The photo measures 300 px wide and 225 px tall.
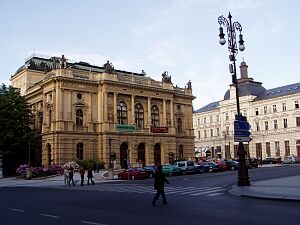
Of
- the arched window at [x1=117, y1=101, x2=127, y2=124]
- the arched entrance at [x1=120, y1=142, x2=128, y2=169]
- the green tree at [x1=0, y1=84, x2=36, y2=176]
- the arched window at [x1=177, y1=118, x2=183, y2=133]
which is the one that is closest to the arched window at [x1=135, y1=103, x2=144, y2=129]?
the arched window at [x1=117, y1=101, x2=127, y2=124]

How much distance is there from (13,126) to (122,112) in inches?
663

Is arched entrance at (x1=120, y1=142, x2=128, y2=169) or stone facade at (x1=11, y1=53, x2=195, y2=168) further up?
stone facade at (x1=11, y1=53, x2=195, y2=168)

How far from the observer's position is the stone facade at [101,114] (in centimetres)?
5738

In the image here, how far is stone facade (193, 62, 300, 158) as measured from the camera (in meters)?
84.5

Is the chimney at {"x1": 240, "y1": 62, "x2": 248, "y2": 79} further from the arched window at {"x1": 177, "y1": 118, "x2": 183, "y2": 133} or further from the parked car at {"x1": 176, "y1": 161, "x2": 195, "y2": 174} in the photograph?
the parked car at {"x1": 176, "y1": 161, "x2": 195, "y2": 174}

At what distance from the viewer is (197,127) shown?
358 ft

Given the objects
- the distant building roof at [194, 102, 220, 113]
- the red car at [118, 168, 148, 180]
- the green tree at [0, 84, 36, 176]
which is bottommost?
the red car at [118, 168, 148, 180]

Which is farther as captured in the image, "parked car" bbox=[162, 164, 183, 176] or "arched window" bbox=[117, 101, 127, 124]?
"arched window" bbox=[117, 101, 127, 124]

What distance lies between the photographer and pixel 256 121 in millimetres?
92375

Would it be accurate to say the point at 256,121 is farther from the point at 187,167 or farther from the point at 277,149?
the point at 187,167

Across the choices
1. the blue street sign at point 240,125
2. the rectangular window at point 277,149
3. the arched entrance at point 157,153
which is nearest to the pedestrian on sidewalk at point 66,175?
the blue street sign at point 240,125

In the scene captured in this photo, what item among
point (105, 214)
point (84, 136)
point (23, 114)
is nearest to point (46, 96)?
point (23, 114)

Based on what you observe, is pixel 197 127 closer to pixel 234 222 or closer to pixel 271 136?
pixel 271 136

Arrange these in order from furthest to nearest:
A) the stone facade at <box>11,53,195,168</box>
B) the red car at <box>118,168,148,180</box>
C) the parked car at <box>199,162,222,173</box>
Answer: the stone facade at <box>11,53,195,168</box> → the parked car at <box>199,162,222,173</box> → the red car at <box>118,168,148,180</box>
